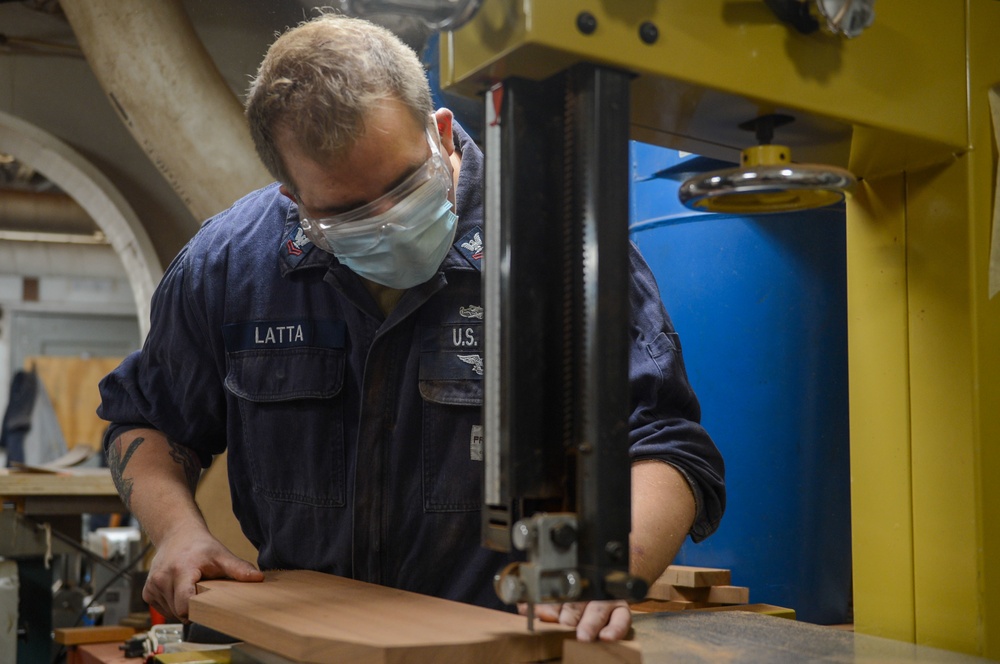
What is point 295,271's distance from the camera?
1.53 metres

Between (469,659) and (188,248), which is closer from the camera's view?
(469,659)

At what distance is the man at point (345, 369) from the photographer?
50.0 inches

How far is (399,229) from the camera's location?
4.21 feet

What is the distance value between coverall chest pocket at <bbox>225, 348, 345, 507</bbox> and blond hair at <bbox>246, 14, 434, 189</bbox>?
29cm

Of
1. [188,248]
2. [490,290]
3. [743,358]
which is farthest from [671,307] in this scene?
[490,290]

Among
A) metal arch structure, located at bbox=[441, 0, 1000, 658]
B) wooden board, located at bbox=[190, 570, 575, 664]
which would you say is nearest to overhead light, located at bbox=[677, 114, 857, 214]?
metal arch structure, located at bbox=[441, 0, 1000, 658]

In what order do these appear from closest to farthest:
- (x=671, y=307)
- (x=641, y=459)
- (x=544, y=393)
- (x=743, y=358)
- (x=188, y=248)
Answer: (x=544, y=393)
(x=641, y=459)
(x=188, y=248)
(x=743, y=358)
(x=671, y=307)

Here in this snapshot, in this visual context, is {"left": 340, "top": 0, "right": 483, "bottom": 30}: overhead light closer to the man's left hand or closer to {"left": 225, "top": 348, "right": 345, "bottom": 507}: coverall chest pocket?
the man's left hand

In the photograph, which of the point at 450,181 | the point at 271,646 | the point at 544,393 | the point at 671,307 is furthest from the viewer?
the point at 671,307

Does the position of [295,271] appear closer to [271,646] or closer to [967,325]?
[271,646]

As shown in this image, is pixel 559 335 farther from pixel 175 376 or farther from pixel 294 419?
pixel 175 376

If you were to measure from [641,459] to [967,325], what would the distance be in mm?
431

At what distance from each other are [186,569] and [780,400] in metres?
1.07

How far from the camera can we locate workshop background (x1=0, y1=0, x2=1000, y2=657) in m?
0.98
